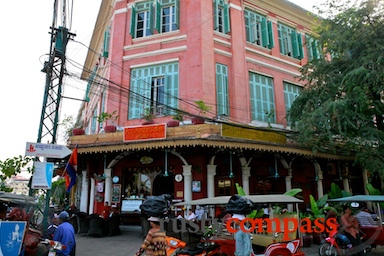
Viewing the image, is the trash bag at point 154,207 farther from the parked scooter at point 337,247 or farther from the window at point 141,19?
the window at point 141,19

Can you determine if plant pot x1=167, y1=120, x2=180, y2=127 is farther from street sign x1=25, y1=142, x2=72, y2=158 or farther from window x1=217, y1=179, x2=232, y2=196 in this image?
street sign x1=25, y1=142, x2=72, y2=158

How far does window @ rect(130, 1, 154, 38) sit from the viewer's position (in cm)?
1480

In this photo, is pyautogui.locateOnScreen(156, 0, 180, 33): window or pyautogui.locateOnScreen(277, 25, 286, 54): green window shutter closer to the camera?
pyautogui.locateOnScreen(156, 0, 180, 33): window

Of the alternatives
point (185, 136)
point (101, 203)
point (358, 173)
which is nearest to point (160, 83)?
point (185, 136)

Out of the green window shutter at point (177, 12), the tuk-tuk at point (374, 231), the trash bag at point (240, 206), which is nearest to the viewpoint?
the trash bag at point (240, 206)

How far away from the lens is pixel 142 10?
15.2 metres

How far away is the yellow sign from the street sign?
6085 millimetres

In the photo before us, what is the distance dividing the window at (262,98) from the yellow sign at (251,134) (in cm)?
147

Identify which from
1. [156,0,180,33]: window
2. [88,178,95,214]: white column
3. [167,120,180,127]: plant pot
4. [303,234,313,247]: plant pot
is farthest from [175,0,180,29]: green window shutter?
[303,234,313,247]: plant pot

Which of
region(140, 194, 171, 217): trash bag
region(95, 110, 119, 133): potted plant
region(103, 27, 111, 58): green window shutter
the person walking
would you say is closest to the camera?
the person walking

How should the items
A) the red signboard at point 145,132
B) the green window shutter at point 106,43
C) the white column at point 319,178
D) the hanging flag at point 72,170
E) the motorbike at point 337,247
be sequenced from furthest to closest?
the green window shutter at point 106,43 → the white column at point 319,178 → the red signboard at point 145,132 → the hanging flag at point 72,170 → the motorbike at point 337,247

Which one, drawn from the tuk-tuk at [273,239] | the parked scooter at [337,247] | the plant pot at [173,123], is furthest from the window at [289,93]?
the tuk-tuk at [273,239]

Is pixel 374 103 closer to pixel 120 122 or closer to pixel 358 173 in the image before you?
pixel 358 173

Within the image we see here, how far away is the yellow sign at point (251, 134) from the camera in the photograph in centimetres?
1204
